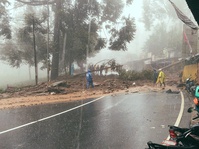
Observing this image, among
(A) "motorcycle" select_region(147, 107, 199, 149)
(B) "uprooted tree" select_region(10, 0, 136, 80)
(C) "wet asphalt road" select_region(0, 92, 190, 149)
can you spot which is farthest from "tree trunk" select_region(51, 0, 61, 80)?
(A) "motorcycle" select_region(147, 107, 199, 149)

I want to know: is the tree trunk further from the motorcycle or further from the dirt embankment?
the motorcycle

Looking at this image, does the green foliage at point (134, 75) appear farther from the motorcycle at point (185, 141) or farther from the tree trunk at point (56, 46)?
the motorcycle at point (185, 141)

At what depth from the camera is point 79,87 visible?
18844 mm

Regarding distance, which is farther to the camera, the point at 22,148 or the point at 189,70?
the point at 189,70

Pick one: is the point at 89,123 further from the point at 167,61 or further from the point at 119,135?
the point at 167,61

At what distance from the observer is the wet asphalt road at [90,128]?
574cm

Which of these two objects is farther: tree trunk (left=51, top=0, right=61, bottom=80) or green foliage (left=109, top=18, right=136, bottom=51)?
green foliage (left=109, top=18, right=136, bottom=51)

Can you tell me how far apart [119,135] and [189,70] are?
52.2 ft

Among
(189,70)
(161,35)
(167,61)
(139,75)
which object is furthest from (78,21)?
(161,35)

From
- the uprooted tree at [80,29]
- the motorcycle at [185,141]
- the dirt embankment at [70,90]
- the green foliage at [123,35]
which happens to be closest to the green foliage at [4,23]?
the uprooted tree at [80,29]

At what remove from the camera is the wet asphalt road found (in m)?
5.74

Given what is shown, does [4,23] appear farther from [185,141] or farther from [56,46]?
[185,141]

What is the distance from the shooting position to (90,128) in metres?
7.10

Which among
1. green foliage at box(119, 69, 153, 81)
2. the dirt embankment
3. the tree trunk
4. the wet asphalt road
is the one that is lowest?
the wet asphalt road
